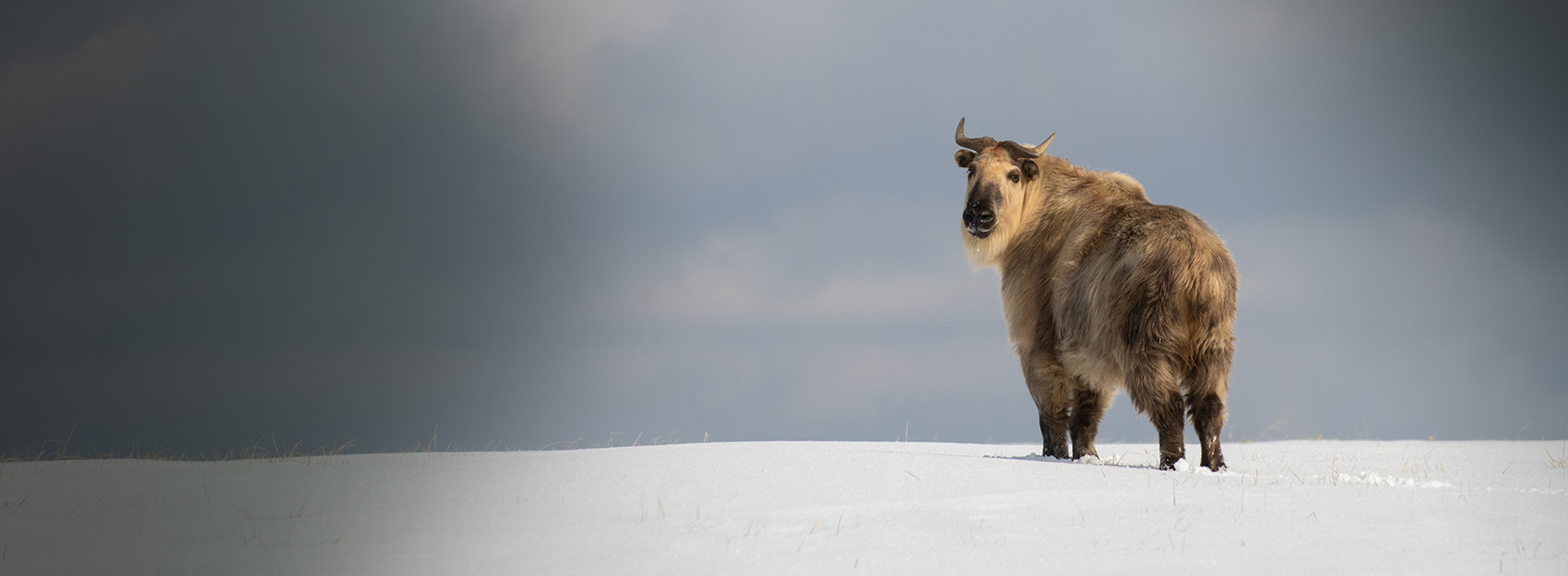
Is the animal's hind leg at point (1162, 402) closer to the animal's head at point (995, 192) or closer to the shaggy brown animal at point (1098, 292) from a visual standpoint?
the shaggy brown animal at point (1098, 292)

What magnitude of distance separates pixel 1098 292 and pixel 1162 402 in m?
0.93

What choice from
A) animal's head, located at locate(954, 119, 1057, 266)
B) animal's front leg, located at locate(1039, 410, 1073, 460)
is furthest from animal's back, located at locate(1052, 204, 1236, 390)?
animal's head, located at locate(954, 119, 1057, 266)

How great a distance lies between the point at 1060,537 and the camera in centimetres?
520

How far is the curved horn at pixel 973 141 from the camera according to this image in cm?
998

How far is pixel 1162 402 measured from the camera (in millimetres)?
7820

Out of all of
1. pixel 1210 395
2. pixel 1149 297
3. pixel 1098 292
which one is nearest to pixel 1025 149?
pixel 1098 292

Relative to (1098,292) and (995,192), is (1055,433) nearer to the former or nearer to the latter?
(1098,292)

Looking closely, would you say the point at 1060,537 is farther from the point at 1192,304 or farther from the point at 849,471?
the point at 1192,304

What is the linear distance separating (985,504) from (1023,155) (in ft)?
15.4

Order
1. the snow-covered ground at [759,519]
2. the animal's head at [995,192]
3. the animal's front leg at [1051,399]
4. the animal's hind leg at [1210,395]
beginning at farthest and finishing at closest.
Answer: the animal's head at [995,192], the animal's front leg at [1051,399], the animal's hind leg at [1210,395], the snow-covered ground at [759,519]

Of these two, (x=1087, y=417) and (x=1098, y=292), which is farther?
(x=1087, y=417)

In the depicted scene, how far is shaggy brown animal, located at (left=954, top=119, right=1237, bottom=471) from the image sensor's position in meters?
7.83

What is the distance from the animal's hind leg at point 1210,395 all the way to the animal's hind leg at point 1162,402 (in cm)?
13

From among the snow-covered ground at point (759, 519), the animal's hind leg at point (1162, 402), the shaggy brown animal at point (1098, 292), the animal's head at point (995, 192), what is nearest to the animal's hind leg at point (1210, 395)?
the shaggy brown animal at point (1098, 292)
